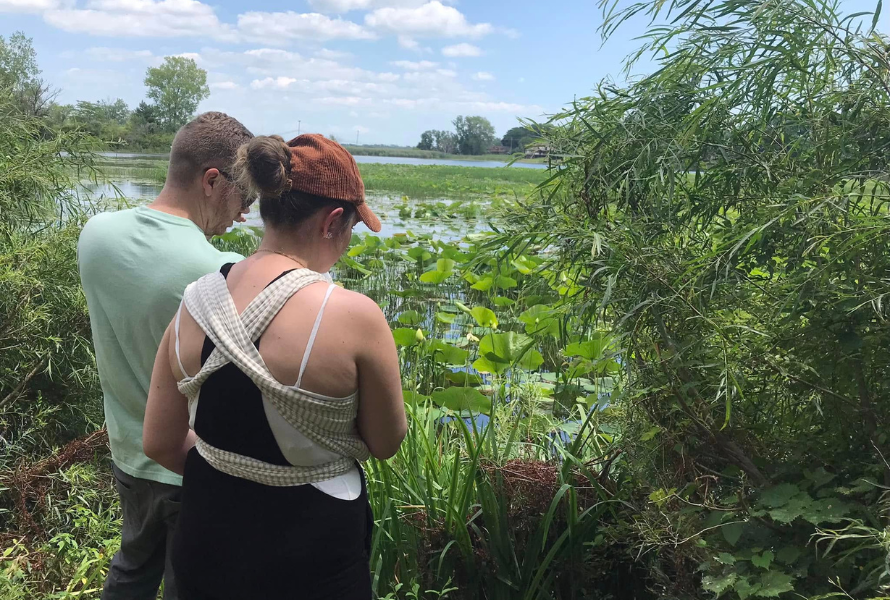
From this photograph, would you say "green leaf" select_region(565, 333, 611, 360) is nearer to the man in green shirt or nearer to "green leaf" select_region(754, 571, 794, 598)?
"green leaf" select_region(754, 571, 794, 598)

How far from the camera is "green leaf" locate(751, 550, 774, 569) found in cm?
138

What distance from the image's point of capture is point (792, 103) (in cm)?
162

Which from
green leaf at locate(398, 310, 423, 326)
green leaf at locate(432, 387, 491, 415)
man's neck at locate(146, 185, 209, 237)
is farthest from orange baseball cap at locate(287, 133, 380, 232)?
green leaf at locate(398, 310, 423, 326)

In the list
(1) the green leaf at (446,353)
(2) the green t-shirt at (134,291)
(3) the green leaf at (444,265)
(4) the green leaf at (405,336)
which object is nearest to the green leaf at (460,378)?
(1) the green leaf at (446,353)

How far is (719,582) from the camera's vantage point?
140 cm

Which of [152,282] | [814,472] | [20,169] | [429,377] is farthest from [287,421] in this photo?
[429,377]

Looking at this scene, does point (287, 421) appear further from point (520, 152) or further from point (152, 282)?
point (520, 152)

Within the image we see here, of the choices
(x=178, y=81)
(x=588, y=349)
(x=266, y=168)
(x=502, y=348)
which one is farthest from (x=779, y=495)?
(x=178, y=81)

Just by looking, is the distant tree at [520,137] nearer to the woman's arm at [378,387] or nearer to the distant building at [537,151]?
the distant building at [537,151]

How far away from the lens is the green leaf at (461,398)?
12.0 ft

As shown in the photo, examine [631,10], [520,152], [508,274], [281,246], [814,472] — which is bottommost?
[508,274]

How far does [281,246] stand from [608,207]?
98 cm

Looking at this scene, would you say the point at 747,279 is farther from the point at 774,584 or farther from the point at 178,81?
the point at 178,81

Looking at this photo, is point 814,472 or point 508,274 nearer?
point 814,472
